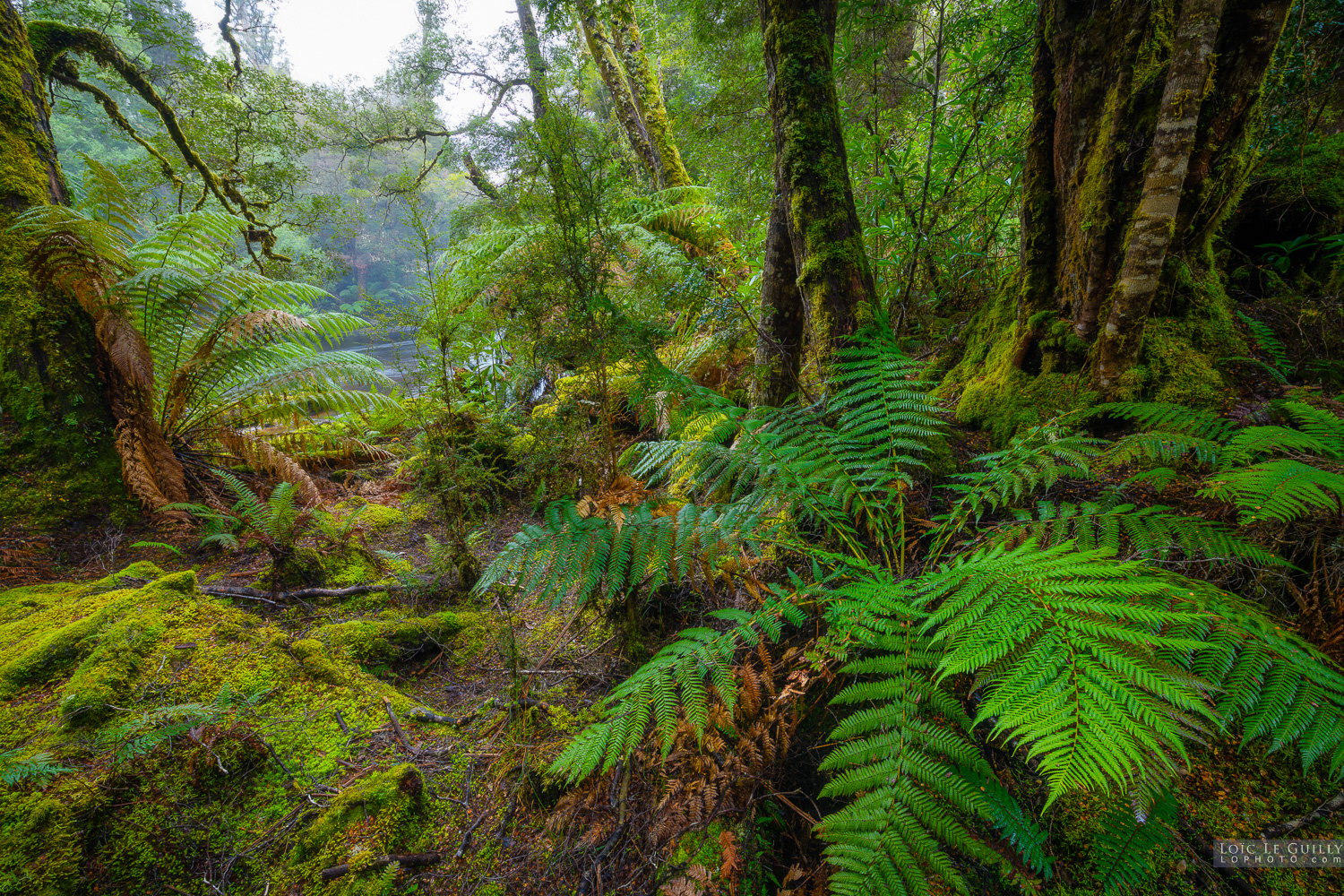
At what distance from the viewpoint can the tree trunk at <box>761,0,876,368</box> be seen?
223cm

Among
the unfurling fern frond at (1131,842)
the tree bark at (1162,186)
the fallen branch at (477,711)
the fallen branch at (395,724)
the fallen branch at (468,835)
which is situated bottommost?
the fallen branch at (468,835)

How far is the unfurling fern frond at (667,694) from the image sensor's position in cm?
109

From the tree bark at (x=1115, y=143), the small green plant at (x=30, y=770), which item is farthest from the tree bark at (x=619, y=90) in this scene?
the small green plant at (x=30, y=770)

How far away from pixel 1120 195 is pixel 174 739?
12.3ft

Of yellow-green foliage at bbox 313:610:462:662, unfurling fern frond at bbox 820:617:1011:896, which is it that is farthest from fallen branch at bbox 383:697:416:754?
unfurling fern frond at bbox 820:617:1011:896

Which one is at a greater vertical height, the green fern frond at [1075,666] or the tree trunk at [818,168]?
the tree trunk at [818,168]

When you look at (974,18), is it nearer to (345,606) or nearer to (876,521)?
(876,521)

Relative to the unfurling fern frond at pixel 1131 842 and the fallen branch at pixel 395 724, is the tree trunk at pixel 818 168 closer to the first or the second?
the unfurling fern frond at pixel 1131 842

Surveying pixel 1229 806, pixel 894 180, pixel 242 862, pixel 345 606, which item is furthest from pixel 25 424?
pixel 894 180

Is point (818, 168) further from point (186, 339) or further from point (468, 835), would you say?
point (186, 339)

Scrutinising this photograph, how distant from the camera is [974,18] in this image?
119 inches

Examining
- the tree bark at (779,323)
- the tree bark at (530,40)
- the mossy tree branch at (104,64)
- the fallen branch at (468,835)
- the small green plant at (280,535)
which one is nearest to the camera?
the fallen branch at (468,835)

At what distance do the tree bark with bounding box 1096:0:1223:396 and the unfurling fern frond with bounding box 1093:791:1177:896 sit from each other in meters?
1.57

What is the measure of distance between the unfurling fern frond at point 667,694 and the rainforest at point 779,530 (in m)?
0.01
